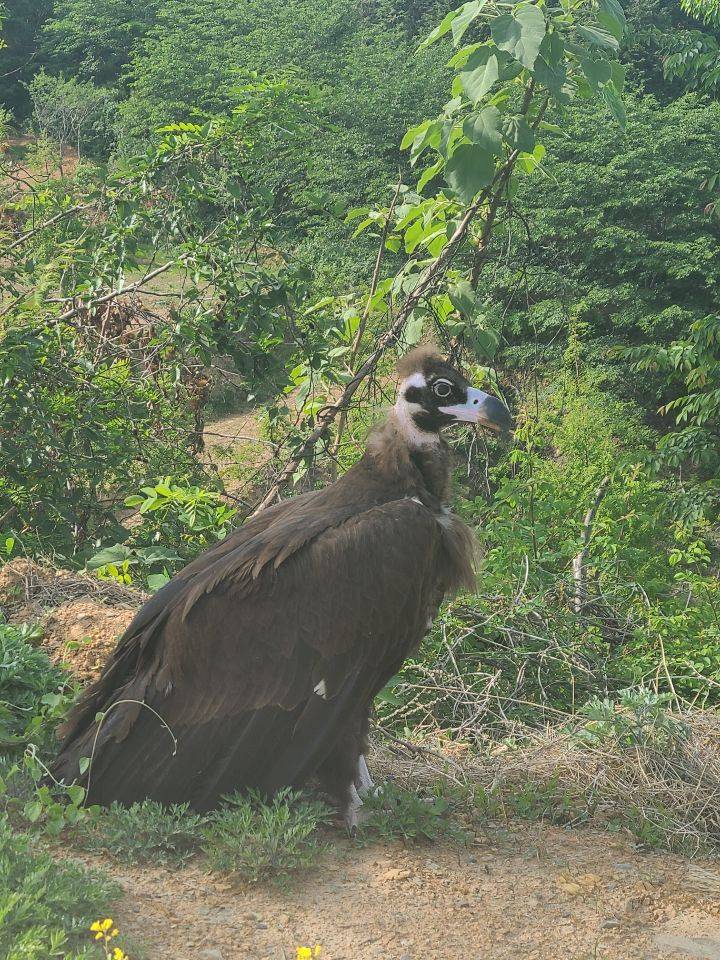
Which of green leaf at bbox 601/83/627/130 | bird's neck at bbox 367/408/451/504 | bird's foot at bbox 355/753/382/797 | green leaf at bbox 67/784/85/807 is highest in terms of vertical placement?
green leaf at bbox 601/83/627/130

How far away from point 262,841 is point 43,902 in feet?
2.70

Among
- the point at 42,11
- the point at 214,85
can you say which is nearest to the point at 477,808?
the point at 214,85

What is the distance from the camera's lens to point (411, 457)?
14.0 feet

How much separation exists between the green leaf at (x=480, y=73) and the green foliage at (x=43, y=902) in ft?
10.9

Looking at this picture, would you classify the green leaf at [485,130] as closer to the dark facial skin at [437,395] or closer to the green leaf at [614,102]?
the green leaf at [614,102]

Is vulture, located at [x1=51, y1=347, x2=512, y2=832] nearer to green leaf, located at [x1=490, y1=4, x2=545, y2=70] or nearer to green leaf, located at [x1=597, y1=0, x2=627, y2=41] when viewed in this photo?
green leaf, located at [x1=490, y1=4, x2=545, y2=70]

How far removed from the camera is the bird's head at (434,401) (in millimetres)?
4227

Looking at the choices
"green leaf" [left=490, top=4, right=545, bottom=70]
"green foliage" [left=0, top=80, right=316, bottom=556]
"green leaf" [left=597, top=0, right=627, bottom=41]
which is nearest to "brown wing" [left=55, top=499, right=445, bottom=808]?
"green leaf" [left=490, top=4, right=545, bottom=70]

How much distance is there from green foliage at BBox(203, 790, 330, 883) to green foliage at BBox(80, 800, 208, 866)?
76 millimetres

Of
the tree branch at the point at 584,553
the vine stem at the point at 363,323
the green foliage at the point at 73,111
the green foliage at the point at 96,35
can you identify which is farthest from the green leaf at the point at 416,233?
the green foliage at the point at 96,35

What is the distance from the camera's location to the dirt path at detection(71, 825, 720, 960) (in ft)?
10.6

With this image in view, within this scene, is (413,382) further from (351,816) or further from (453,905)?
(453,905)

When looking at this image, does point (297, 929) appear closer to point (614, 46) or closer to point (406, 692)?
point (406, 692)

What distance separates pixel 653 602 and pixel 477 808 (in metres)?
4.34
